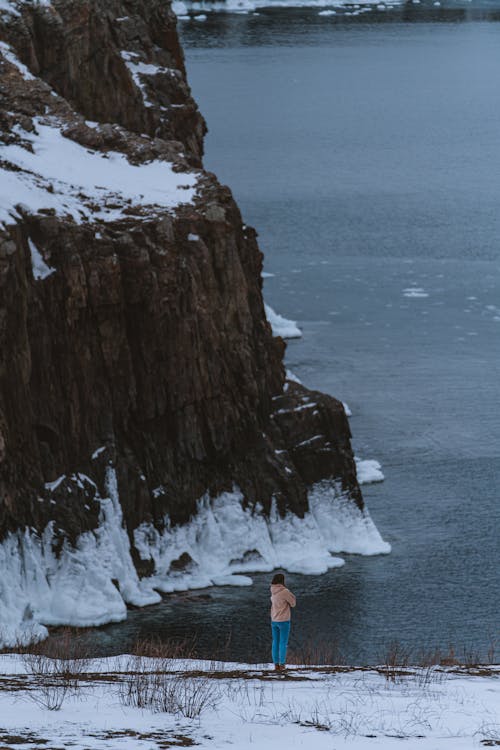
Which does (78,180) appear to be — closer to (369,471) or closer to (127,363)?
(127,363)

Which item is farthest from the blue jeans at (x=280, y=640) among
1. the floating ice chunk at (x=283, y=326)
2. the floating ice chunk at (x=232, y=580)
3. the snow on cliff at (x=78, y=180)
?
the floating ice chunk at (x=283, y=326)

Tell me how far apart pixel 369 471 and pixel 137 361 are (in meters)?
13.1

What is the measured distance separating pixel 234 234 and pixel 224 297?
239 cm

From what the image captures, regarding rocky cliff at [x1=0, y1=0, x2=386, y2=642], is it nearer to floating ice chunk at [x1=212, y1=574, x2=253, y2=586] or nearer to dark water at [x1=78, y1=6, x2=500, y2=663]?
floating ice chunk at [x1=212, y1=574, x2=253, y2=586]

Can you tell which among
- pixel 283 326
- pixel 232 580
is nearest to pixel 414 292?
pixel 283 326

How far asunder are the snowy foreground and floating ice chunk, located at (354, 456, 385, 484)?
34.1 metres

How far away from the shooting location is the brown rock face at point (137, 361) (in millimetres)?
46156

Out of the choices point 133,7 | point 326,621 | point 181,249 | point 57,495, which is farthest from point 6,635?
point 133,7

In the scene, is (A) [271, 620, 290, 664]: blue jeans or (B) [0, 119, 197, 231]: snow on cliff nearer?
(A) [271, 620, 290, 664]: blue jeans

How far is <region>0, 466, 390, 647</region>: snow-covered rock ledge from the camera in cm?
4419

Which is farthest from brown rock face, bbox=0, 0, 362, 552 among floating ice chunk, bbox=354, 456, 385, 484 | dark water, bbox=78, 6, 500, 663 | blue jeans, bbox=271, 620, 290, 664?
blue jeans, bbox=271, 620, 290, 664

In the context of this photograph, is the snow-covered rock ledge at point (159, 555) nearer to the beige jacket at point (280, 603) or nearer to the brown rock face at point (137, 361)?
the brown rock face at point (137, 361)

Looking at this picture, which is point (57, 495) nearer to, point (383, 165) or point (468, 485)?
point (468, 485)

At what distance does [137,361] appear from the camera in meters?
51.1
